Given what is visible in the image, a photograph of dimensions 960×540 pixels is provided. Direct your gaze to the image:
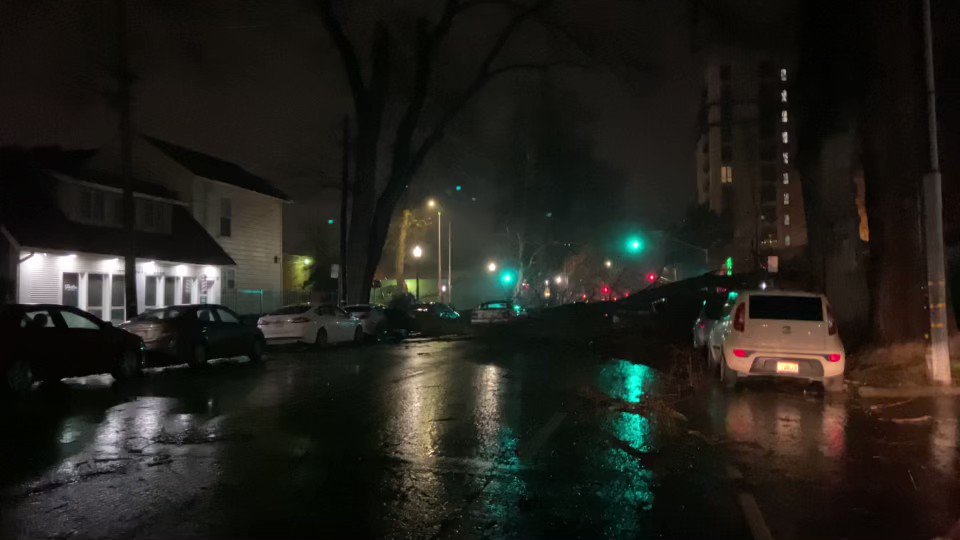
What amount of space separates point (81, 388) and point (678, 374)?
436 inches

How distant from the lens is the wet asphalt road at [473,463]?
19.4 ft

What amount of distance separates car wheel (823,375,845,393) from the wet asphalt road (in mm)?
300

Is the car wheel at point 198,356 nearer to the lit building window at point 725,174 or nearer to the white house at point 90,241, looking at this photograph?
the white house at point 90,241

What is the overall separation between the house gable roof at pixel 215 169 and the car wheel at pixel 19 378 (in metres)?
20.1

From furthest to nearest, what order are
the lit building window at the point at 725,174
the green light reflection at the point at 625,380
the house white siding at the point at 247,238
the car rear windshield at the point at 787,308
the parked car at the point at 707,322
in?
1. the lit building window at the point at 725,174
2. the house white siding at the point at 247,238
3. the parked car at the point at 707,322
4. the green light reflection at the point at 625,380
5. the car rear windshield at the point at 787,308

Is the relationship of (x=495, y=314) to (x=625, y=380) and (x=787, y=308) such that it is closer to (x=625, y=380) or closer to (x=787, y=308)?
(x=625, y=380)

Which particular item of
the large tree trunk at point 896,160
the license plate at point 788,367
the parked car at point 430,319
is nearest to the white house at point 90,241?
the parked car at point 430,319

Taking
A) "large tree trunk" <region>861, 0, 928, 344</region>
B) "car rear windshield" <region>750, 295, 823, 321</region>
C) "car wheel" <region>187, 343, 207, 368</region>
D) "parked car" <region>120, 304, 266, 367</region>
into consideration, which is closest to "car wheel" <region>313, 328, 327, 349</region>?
"parked car" <region>120, 304, 266, 367</region>

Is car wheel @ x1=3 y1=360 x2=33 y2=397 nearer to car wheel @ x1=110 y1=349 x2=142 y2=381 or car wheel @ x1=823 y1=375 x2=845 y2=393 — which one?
car wheel @ x1=110 y1=349 x2=142 y2=381

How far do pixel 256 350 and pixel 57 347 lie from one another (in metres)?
6.82

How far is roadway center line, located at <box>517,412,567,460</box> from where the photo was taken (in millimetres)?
8273

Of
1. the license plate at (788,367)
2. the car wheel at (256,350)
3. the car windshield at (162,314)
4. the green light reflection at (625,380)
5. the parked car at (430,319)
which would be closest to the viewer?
the license plate at (788,367)

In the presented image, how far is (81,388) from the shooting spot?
13.8m

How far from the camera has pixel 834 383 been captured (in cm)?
1226
